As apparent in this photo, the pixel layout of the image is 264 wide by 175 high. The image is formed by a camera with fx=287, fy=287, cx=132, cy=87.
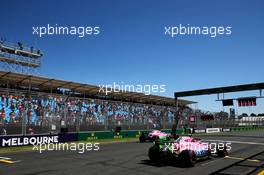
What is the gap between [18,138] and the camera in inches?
824

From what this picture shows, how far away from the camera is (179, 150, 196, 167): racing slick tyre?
11500mm

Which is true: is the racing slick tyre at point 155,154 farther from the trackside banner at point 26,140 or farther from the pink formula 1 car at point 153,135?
the trackside banner at point 26,140

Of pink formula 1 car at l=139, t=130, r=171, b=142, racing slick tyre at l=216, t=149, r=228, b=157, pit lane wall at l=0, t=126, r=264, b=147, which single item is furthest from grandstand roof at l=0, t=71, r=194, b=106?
racing slick tyre at l=216, t=149, r=228, b=157

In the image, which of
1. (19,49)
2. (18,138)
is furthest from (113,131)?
(19,49)

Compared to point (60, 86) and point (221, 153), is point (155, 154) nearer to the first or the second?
point (221, 153)

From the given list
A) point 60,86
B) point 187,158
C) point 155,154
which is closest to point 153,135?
point 60,86

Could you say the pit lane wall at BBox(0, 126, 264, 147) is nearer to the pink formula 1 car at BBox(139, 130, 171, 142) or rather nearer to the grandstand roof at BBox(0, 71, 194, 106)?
the pink formula 1 car at BBox(139, 130, 171, 142)

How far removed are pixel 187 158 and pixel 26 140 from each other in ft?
46.7

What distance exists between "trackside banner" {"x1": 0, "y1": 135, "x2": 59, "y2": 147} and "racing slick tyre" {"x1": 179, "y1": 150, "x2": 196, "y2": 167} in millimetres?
13809

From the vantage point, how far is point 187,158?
452 inches

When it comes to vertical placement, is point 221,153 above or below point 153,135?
below

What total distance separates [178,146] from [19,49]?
89.3ft

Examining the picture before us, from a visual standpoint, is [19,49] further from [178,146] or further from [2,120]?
[178,146]

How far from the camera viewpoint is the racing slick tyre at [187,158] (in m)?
11.5
